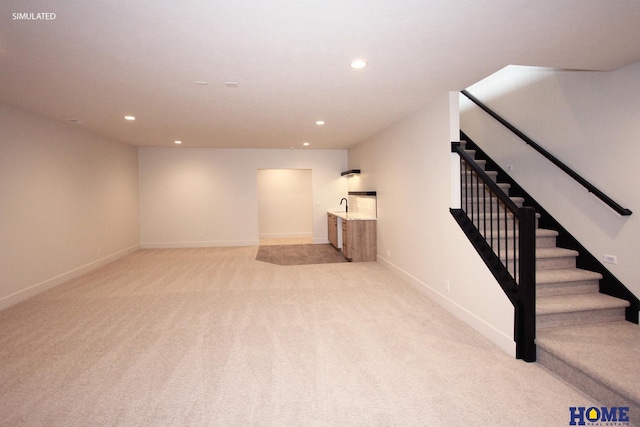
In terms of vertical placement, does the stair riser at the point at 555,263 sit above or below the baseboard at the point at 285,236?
above

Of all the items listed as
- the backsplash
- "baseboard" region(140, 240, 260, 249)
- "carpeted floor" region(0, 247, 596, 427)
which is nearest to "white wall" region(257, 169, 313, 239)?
"baseboard" region(140, 240, 260, 249)

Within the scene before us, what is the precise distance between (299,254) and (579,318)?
17.5 feet

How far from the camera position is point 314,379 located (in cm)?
245

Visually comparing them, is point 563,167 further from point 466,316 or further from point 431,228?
point 466,316

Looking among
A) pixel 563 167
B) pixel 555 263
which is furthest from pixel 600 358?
pixel 563 167

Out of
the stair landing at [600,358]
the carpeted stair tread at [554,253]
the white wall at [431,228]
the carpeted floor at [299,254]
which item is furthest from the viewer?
the carpeted floor at [299,254]

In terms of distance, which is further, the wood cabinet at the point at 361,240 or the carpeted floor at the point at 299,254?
the carpeted floor at the point at 299,254

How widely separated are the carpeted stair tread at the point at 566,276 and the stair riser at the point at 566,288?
0.18 ft

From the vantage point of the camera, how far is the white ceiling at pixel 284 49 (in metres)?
2.10

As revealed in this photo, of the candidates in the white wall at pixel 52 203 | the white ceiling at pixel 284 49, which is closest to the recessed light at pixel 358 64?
the white ceiling at pixel 284 49

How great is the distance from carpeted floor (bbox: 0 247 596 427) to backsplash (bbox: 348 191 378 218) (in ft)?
7.85

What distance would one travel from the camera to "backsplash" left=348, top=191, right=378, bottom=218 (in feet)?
21.8

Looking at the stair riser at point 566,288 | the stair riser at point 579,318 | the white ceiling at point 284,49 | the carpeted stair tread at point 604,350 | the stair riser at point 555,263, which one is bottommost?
the carpeted stair tread at point 604,350

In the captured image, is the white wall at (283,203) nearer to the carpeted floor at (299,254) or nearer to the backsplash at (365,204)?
the carpeted floor at (299,254)
